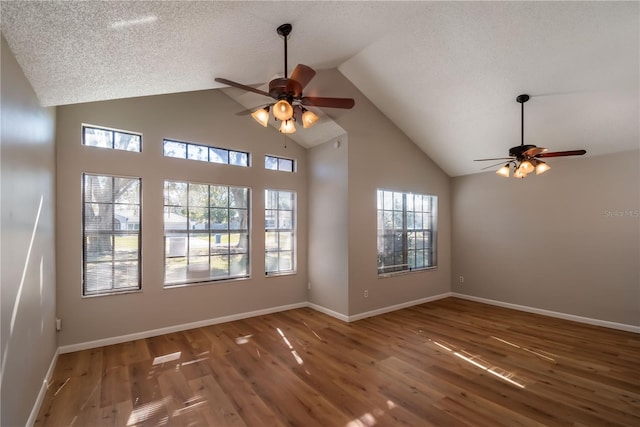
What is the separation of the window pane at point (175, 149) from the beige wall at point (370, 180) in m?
2.14

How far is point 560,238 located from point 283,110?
16.8 feet

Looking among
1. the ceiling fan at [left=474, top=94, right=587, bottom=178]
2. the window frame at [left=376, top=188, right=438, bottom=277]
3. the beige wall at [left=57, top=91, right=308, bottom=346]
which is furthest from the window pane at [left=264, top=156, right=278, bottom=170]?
the ceiling fan at [left=474, top=94, right=587, bottom=178]

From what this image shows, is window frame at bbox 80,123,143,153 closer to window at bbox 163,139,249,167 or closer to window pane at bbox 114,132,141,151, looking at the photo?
window pane at bbox 114,132,141,151

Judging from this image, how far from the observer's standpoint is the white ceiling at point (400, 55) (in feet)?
6.34

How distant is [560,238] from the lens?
4.91 metres

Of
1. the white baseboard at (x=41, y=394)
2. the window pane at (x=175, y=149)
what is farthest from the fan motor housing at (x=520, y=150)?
the white baseboard at (x=41, y=394)

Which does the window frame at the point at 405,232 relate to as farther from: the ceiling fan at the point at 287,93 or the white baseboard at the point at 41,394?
the white baseboard at the point at 41,394

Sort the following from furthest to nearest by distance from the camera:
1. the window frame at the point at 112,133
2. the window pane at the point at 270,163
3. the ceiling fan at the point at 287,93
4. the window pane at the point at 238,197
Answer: the window pane at the point at 270,163 < the window pane at the point at 238,197 < the window frame at the point at 112,133 < the ceiling fan at the point at 287,93

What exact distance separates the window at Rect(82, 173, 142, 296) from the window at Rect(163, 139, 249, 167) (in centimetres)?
64

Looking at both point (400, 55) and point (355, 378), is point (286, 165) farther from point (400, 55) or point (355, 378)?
point (355, 378)

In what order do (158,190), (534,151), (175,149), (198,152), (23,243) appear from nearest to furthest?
(23,243), (534,151), (158,190), (175,149), (198,152)

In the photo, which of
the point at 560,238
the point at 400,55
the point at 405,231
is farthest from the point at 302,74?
the point at 560,238

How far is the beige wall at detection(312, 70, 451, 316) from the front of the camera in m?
4.68

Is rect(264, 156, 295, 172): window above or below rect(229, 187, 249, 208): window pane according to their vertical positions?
above
